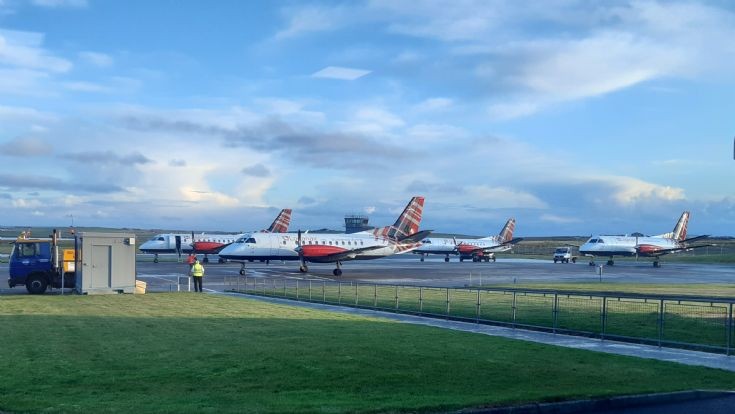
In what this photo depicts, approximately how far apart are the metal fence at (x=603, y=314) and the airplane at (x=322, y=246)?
29.9 metres

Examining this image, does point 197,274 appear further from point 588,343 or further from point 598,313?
point 588,343

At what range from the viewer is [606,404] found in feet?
31.7

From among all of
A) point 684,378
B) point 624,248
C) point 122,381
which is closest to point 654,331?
point 684,378

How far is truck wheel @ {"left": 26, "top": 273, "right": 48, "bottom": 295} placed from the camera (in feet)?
97.3

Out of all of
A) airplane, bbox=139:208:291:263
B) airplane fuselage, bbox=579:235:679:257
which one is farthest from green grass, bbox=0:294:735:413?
airplane fuselage, bbox=579:235:679:257

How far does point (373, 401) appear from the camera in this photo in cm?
920

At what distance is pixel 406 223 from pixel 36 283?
36645 millimetres

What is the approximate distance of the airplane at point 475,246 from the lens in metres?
96.8

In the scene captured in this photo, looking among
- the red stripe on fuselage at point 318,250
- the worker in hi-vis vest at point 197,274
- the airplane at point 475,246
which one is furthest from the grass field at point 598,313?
the airplane at point 475,246

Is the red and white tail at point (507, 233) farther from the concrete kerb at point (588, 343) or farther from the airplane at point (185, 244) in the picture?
the concrete kerb at point (588, 343)

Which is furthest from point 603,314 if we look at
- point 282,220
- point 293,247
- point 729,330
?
point 282,220

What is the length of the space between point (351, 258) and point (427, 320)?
121 ft

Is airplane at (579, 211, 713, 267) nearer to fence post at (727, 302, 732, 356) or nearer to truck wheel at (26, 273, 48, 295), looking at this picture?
truck wheel at (26, 273, 48, 295)

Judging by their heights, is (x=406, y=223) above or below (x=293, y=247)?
above
